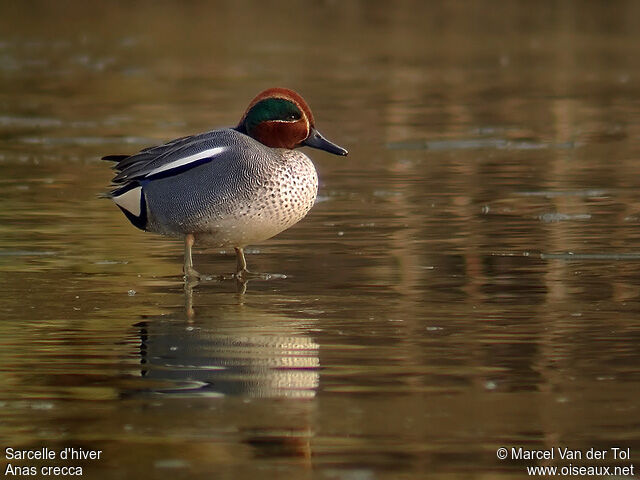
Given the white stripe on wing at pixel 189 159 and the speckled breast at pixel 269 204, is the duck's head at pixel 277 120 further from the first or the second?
the white stripe on wing at pixel 189 159

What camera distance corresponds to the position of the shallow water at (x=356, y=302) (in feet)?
19.2

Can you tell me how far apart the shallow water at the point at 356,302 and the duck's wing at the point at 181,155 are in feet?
1.86

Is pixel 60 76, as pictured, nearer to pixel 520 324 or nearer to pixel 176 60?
pixel 176 60

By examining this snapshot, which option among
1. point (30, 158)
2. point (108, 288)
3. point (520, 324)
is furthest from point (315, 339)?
point (30, 158)

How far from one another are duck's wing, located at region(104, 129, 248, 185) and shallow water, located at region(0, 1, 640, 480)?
22.3 inches

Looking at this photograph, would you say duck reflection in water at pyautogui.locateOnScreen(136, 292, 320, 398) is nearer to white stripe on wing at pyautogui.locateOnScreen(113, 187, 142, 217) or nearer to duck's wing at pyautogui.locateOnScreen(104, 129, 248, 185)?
duck's wing at pyautogui.locateOnScreen(104, 129, 248, 185)

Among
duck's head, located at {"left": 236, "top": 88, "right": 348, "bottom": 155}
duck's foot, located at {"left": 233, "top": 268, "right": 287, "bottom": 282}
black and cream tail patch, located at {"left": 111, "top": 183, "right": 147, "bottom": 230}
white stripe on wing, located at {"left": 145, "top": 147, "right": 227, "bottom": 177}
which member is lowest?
duck's foot, located at {"left": 233, "top": 268, "right": 287, "bottom": 282}

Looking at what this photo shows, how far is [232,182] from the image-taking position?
9.05 metres

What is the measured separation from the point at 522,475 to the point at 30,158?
10.4 metres

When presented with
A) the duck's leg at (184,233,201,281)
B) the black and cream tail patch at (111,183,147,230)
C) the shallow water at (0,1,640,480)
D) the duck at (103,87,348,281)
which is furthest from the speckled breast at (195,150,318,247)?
the black and cream tail patch at (111,183,147,230)

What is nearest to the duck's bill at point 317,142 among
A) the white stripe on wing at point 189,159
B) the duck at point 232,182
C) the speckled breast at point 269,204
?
the duck at point 232,182

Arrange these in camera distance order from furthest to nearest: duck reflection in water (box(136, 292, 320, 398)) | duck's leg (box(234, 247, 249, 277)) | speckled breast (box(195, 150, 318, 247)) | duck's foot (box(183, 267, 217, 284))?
duck's leg (box(234, 247, 249, 277)) → duck's foot (box(183, 267, 217, 284)) → speckled breast (box(195, 150, 318, 247)) → duck reflection in water (box(136, 292, 320, 398))

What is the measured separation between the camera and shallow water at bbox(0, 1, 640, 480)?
19.2 ft

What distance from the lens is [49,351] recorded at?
7289 millimetres
